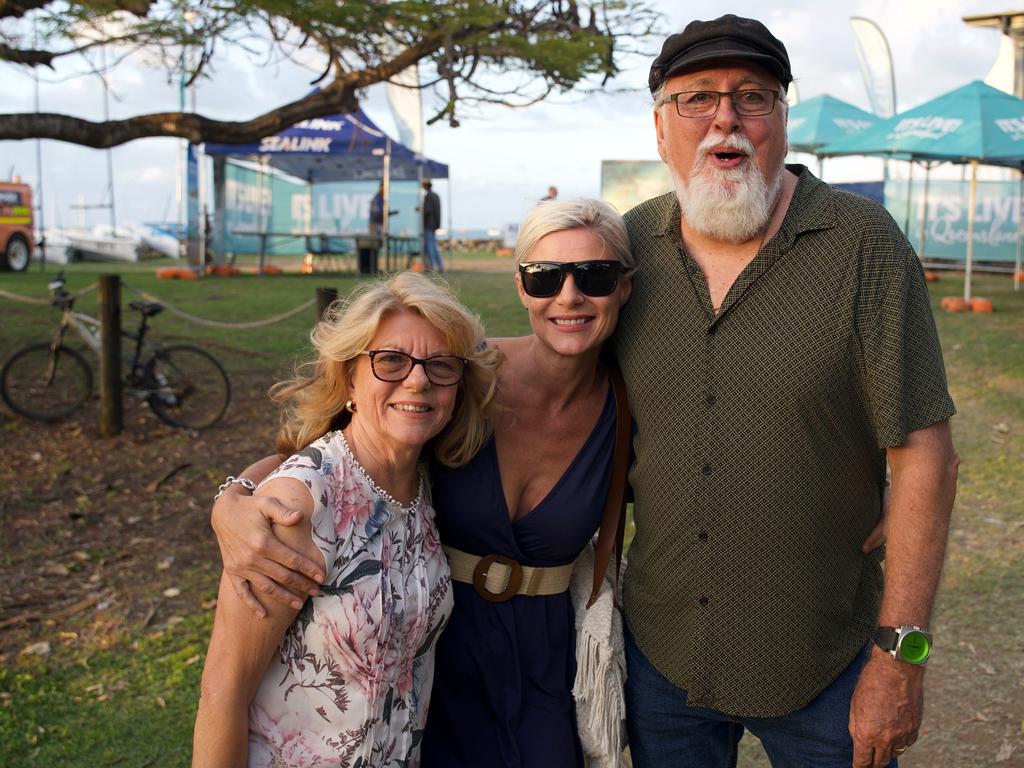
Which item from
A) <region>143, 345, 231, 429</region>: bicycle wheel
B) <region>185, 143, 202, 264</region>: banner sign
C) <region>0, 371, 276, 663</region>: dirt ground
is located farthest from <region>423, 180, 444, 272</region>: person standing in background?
<region>0, 371, 276, 663</region>: dirt ground

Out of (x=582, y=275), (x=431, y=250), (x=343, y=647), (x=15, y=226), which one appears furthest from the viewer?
(x=431, y=250)

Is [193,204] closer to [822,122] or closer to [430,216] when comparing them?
[430,216]

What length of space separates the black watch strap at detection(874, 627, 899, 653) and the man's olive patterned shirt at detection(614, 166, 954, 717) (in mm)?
136

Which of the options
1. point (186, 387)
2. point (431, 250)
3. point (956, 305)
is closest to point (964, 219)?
point (956, 305)

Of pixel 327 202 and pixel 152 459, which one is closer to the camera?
pixel 152 459

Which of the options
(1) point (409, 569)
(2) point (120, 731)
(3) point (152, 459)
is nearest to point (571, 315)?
(1) point (409, 569)

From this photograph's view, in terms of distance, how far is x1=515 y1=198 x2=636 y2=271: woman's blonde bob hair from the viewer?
238 centimetres

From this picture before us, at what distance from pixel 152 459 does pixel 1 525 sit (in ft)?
4.74

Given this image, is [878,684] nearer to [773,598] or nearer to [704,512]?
[773,598]

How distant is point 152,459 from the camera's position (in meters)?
7.52

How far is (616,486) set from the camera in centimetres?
246

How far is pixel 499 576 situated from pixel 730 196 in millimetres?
1063

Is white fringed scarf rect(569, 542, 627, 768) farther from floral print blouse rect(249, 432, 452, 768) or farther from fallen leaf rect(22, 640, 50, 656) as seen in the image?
fallen leaf rect(22, 640, 50, 656)

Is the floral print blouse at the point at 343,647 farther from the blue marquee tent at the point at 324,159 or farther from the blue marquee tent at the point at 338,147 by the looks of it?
the blue marquee tent at the point at 338,147
